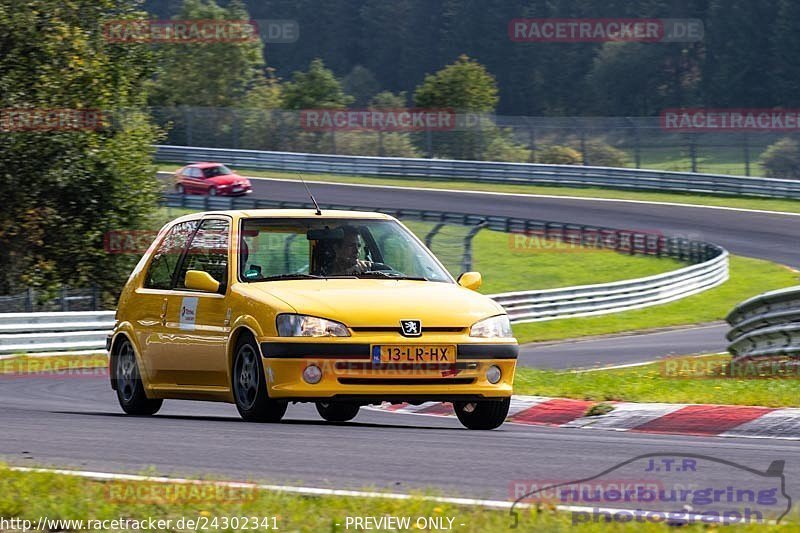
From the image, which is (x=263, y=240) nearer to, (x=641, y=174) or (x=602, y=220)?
(x=602, y=220)

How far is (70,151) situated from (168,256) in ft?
60.1

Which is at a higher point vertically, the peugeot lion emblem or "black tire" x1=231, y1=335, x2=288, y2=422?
the peugeot lion emblem

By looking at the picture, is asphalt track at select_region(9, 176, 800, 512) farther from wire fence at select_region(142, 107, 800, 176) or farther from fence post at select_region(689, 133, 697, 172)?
wire fence at select_region(142, 107, 800, 176)

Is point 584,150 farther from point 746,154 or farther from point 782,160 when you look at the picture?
point 782,160

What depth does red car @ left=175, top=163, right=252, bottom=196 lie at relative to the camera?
48.7 metres

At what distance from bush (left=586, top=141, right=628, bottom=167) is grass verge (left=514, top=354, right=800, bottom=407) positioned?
39.8 meters

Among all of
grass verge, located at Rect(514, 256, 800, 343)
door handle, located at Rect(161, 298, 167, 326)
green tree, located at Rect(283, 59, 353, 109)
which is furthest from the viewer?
green tree, located at Rect(283, 59, 353, 109)

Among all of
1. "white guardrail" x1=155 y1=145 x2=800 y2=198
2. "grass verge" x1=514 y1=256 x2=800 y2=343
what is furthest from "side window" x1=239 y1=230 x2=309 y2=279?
"white guardrail" x1=155 y1=145 x2=800 y2=198

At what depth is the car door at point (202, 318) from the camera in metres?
9.22

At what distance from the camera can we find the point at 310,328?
8.49m

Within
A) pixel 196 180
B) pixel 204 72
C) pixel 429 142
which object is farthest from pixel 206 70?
pixel 196 180

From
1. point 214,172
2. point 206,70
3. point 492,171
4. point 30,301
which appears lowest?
point 30,301

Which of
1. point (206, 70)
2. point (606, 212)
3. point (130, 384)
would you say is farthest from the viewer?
point (206, 70)

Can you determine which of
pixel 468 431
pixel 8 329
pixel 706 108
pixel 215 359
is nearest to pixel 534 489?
pixel 468 431
